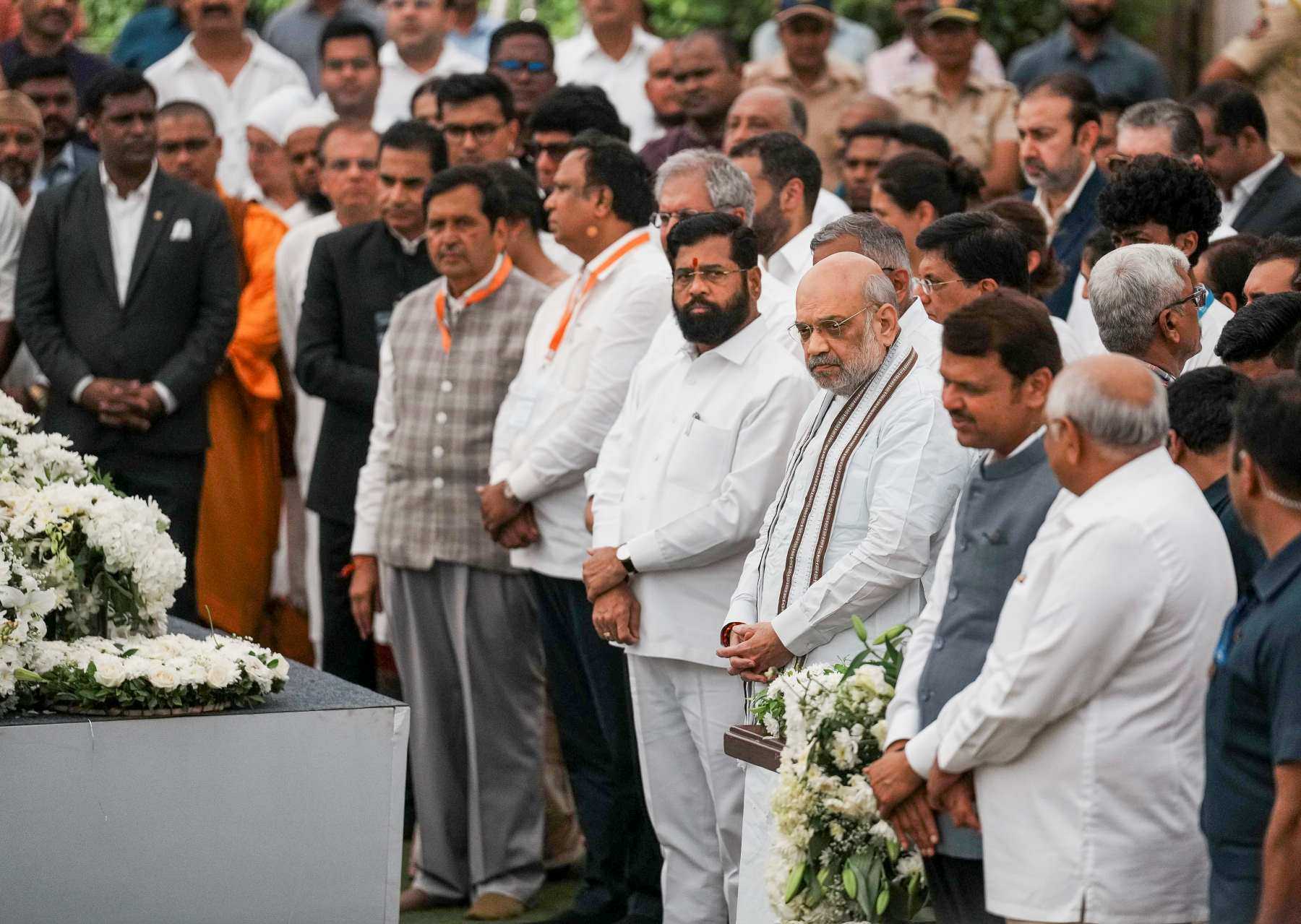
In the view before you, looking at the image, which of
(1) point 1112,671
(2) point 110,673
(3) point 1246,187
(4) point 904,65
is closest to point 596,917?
(2) point 110,673

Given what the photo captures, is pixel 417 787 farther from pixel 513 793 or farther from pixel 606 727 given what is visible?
pixel 606 727

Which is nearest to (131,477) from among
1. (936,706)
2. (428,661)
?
(428,661)

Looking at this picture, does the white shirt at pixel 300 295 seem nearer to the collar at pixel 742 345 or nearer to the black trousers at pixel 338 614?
the black trousers at pixel 338 614

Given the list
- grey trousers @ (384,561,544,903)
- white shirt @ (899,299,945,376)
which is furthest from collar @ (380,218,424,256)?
white shirt @ (899,299,945,376)

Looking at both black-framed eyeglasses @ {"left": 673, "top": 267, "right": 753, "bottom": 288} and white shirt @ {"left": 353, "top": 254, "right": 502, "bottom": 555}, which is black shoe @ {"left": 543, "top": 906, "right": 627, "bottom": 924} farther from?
black-framed eyeglasses @ {"left": 673, "top": 267, "right": 753, "bottom": 288}

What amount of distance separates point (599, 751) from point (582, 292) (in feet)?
5.42

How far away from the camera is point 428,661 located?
7453mm

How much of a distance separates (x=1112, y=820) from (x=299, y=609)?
242 inches

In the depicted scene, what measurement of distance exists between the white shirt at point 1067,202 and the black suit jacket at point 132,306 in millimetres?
3555

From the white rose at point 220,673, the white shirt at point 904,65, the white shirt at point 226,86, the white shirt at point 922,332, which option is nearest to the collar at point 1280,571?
the white shirt at point 922,332

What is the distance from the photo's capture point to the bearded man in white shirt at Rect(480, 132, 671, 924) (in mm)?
6879

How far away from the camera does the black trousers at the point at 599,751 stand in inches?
273

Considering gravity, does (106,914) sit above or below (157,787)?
below

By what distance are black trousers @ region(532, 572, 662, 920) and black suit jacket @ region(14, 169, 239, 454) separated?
7.67ft
